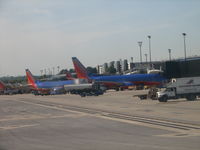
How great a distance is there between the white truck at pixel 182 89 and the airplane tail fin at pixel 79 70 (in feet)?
198

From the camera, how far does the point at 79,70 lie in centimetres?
11219

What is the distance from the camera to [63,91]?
116 meters

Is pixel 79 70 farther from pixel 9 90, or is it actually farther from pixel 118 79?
pixel 9 90

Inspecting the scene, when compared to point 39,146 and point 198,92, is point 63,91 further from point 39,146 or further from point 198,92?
point 39,146

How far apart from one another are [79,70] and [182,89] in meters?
64.2

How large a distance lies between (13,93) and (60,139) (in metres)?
142

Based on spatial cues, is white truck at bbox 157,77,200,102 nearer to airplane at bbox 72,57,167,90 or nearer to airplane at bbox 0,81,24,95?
airplane at bbox 72,57,167,90

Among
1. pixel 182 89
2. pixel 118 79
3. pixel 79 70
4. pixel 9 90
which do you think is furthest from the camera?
pixel 9 90

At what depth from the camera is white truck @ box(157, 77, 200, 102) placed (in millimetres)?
49741

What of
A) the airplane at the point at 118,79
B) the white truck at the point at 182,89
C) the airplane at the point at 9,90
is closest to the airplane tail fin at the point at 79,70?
the airplane at the point at 118,79

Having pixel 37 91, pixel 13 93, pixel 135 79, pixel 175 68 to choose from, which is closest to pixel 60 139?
pixel 175 68

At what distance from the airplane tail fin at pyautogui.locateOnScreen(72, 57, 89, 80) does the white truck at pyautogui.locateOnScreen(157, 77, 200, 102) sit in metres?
60.2

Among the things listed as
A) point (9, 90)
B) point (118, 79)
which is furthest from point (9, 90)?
point (118, 79)

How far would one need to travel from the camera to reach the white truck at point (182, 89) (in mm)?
49741
